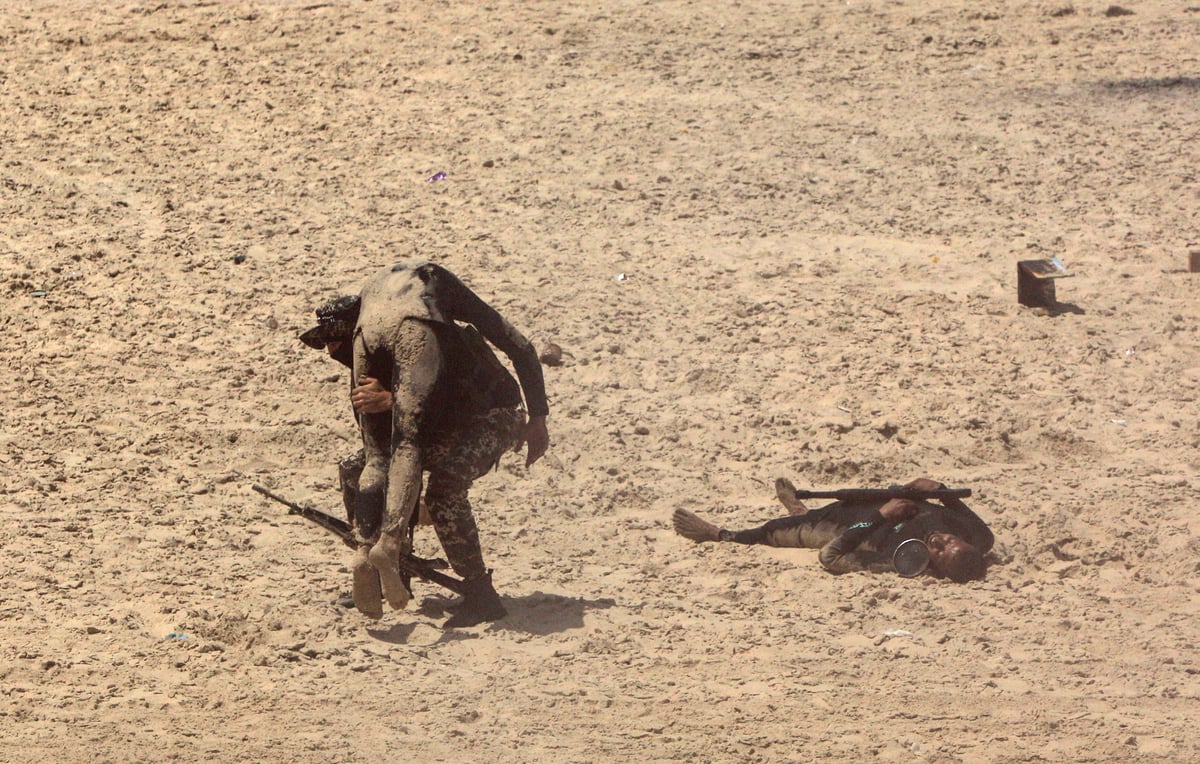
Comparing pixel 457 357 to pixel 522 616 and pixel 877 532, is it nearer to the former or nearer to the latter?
pixel 522 616

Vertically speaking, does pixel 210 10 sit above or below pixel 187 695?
above

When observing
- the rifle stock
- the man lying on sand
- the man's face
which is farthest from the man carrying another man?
the man's face

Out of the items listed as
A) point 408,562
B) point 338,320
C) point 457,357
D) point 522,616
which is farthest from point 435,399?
point 522,616

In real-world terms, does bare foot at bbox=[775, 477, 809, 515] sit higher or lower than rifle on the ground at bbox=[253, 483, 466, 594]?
lower

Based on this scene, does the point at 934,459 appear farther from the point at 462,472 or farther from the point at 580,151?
the point at 580,151

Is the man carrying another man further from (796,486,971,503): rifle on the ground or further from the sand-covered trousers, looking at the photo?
(796,486,971,503): rifle on the ground

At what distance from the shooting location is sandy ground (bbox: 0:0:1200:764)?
569 centimetres

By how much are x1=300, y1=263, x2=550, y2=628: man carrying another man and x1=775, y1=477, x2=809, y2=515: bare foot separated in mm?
1590

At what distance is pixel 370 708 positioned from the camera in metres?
5.51

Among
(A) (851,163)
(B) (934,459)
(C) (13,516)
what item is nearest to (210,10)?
(A) (851,163)

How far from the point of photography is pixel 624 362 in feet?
28.7

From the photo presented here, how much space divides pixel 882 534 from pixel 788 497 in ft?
A: 2.06

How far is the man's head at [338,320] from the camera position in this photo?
20.0 ft

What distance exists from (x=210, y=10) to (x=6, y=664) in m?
7.88
